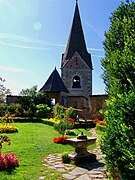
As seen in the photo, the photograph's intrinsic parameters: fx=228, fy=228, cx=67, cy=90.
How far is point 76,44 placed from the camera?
38.2 metres

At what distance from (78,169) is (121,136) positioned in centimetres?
354

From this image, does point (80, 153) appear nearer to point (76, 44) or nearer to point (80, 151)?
point (80, 151)

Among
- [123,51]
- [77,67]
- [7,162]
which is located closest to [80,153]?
[7,162]

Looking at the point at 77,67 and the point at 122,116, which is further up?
the point at 77,67

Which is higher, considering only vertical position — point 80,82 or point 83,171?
point 80,82

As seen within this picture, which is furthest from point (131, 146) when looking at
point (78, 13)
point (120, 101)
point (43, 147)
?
point (78, 13)

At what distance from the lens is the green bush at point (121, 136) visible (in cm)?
311

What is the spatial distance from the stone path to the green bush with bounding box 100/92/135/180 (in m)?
2.28

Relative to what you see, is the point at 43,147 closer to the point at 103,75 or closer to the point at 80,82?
the point at 103,75

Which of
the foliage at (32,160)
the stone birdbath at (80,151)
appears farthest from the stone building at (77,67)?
the stone birdbath at (80,151)

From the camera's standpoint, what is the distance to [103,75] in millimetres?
5703

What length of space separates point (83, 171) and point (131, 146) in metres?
3.57

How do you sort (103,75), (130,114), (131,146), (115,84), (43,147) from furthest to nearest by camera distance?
(43,147)
(103,75)
(115,84)
(130,114)
(131,146)

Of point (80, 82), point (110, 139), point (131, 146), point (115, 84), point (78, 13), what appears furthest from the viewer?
point (78, 13)
